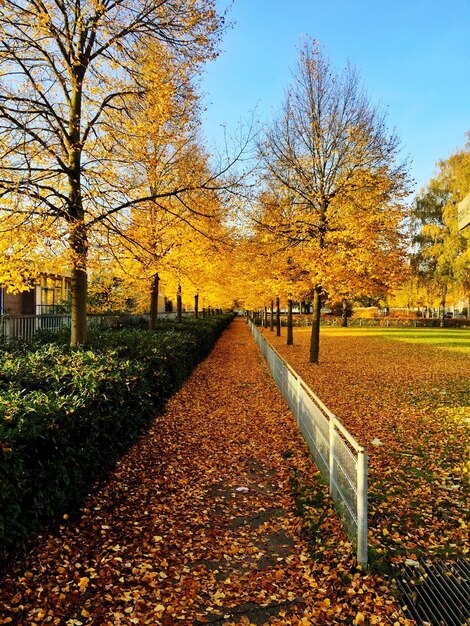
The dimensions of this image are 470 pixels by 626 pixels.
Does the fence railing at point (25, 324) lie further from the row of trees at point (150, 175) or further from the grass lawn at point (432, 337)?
the grass lawn at point (432, 337)

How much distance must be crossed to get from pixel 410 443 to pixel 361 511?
3.78m

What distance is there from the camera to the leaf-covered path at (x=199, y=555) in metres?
2.96

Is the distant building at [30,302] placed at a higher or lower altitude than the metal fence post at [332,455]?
higher

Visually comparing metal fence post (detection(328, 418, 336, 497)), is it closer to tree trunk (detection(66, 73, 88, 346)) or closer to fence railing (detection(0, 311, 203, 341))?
tree trunk (detection(66, 73, 88, 346))

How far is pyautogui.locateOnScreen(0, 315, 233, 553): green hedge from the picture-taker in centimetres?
313

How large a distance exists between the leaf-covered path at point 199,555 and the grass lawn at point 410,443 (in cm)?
62

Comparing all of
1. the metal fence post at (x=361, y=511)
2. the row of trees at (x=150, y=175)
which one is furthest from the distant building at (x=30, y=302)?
the metal fence post at (x=361, y=511)

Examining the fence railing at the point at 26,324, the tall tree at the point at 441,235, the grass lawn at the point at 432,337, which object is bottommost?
the grass lawn at the point at 432,337

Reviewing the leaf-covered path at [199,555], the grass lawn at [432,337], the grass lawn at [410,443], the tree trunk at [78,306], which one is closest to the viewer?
the leaf-covered path at [199,555]

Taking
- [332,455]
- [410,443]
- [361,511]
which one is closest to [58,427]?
[361,511]

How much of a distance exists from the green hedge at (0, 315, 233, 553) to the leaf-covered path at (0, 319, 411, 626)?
1.12 feet

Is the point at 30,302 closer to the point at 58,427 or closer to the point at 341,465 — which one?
the point at 58,427

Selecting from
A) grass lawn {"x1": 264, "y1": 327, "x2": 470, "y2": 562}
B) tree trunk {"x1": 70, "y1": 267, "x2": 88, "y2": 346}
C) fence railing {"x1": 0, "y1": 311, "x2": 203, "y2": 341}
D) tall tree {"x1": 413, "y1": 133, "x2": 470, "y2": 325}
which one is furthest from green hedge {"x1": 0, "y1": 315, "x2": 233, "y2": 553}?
tall tree {"x1": 413, "y1": 133, "x2": 470, "y2": 325}

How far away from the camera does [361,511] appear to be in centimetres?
332
